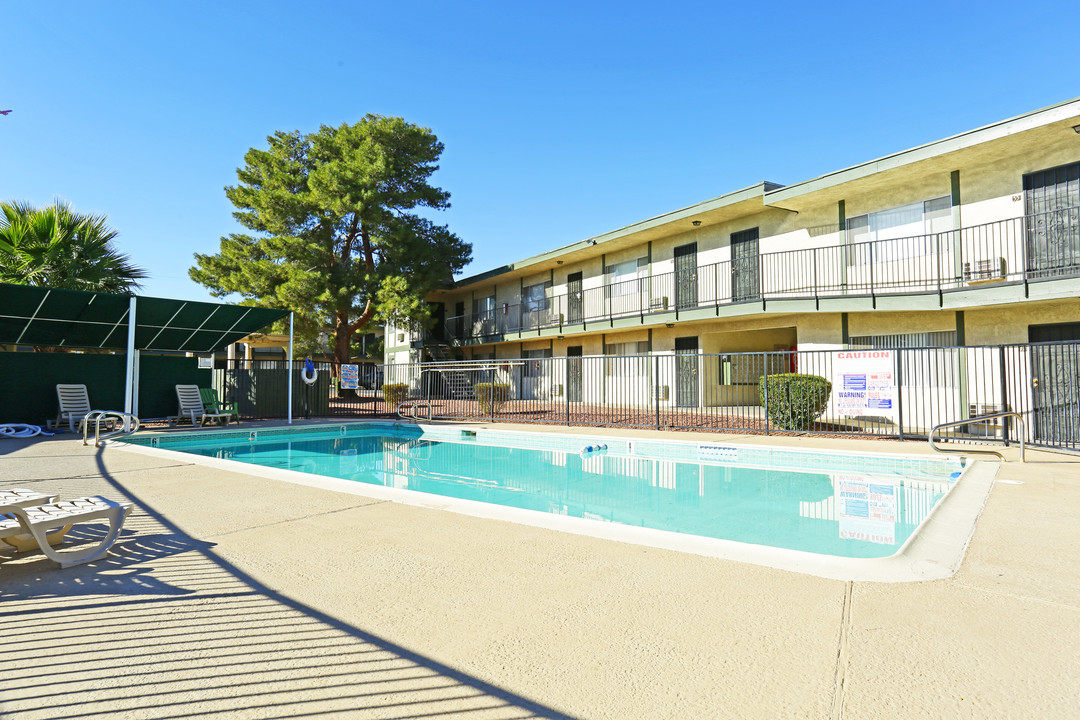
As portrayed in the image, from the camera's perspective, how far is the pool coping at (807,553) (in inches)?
144

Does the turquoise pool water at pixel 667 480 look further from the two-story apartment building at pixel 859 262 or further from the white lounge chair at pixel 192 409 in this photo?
the two-story apartment building at pixel 859 262

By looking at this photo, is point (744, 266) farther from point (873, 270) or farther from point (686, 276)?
point (873, 270)

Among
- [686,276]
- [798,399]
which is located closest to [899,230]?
[798,399]

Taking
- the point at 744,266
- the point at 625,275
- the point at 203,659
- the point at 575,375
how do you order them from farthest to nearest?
the point at 575,375 < the point at 625,275 < the point at 744,266 < the point at 203,659

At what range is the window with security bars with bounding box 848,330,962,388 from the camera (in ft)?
43.9

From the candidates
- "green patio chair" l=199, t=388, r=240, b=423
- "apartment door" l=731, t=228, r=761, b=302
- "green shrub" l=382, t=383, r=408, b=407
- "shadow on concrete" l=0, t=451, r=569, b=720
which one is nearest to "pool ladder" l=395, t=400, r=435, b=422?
"green shrub" l=382, t=383, r=408, b=407

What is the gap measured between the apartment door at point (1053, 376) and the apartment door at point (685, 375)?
29.9 feet

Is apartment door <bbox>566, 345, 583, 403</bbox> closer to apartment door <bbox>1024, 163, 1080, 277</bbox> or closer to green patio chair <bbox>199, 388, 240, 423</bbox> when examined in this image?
green patio chair <bbox>199, 388, 240, 423</bbox>

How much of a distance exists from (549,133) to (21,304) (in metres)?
18.1

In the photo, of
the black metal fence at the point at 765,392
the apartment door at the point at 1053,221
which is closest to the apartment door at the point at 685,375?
the black metal fence at the point at 765,392

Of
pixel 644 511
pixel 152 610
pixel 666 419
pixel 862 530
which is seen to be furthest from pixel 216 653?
pixel 666 419

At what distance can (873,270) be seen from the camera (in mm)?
15344

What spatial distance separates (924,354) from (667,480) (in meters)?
9.47

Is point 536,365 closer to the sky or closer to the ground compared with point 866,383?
closer to the sky
